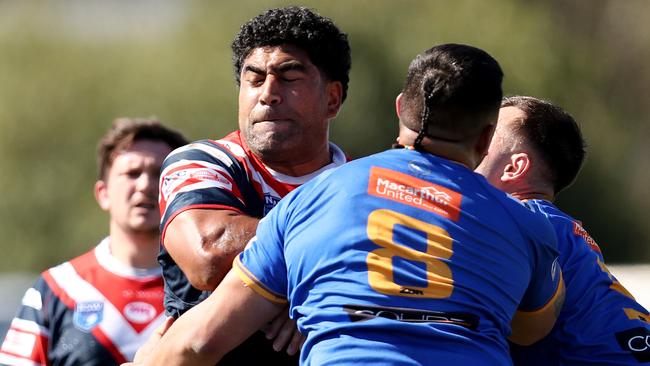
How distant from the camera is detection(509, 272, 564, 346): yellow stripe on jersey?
11.1 ft

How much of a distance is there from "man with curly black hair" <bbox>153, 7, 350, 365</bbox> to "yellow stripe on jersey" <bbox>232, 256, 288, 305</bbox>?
0.82ft

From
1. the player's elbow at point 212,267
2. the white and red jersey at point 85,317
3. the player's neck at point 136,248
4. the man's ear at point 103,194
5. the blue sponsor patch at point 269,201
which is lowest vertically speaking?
the white and red jersey at point 85,317

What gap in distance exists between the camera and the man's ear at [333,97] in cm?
439

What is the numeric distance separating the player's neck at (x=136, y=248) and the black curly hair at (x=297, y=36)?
2.16m

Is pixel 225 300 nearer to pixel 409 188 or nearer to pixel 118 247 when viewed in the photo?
pixel 409 188

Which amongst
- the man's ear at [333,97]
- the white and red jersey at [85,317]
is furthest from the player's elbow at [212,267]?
the white and red jersey at [85,317]

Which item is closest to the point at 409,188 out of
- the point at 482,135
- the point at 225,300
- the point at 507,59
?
the point at 482,135

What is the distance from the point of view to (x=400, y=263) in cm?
309

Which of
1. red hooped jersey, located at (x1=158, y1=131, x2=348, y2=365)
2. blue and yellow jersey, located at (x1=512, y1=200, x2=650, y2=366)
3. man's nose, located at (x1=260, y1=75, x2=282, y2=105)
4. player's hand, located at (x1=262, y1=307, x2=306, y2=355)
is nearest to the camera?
player's hand, located at (x1=262, y1=307, x2=306, y2=355)

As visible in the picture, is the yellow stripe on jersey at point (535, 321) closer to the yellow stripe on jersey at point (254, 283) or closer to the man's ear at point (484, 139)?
the man's ear at point (484, 139)

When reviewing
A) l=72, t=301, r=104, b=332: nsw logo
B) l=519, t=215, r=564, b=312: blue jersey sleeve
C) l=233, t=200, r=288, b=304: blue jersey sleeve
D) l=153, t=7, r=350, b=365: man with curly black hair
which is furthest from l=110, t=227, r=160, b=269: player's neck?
l=519, t=215, r=564, b=312: blue jersey sleeve

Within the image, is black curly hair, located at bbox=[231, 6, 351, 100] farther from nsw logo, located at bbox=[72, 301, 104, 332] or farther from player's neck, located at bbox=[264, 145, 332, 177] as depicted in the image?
nsw logo, located at bbox=[72, 301, 104, 332]

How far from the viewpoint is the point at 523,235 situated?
10.6 ft

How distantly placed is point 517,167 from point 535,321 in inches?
36.5
